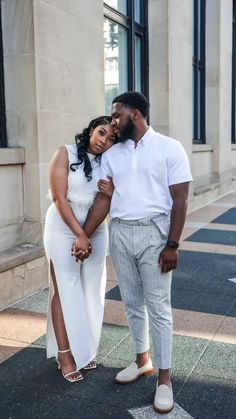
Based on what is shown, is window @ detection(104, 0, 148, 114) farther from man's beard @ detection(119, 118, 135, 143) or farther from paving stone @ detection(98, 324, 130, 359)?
man's beard @ detection(119, 118, 135, 143)

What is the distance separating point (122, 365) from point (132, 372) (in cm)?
25

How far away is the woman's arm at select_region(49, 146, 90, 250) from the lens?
3.34 meters

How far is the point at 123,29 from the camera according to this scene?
29.1ft

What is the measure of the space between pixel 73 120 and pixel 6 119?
869 mm

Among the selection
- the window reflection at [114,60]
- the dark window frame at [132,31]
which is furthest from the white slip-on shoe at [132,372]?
the dark window frame at [132,31]

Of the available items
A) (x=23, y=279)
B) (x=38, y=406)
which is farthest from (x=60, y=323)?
(x=23, y=279)

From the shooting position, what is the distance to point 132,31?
9.05m

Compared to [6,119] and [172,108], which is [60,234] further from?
→ [172,108]

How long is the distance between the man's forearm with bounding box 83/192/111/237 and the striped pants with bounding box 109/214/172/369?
0.32 feet

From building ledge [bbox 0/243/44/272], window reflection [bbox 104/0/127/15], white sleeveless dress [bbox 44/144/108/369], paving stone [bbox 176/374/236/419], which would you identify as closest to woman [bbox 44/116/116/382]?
white sleeveless dress [bbox 44/144/108/369]

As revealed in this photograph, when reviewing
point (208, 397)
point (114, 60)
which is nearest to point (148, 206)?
point (208, 397)

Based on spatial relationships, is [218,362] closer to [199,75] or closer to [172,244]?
[172,244]

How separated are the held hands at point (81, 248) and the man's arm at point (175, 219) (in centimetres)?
51

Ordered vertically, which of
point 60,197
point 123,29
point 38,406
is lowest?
point 38,406
